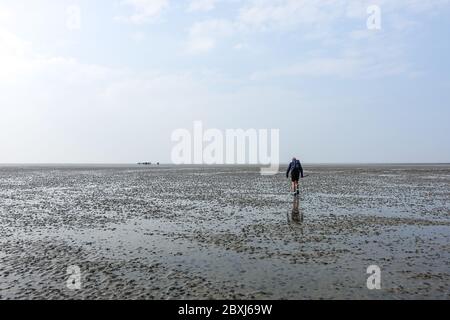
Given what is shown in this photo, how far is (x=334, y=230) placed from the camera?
16.3m

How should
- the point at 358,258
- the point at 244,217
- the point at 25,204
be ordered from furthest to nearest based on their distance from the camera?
the point at 25,204
the point at 244,217
the point at 358,258

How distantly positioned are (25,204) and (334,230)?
22.7 m

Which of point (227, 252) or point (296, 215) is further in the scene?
point (296, 215)

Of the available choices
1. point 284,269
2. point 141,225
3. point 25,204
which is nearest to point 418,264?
point 284,269

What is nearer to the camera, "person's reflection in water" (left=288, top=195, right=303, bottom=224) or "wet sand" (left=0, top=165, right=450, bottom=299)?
"wet sand" (left=0, top=165, right=450, bottom=299)

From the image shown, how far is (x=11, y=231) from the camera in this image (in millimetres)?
16703

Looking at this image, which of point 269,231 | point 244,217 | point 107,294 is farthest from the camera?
point 244,217

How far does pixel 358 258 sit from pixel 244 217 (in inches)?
358

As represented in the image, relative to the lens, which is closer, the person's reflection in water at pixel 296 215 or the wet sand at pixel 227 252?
the wet sand at pixel 227 252

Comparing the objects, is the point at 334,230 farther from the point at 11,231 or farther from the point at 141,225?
the point at 11,231
